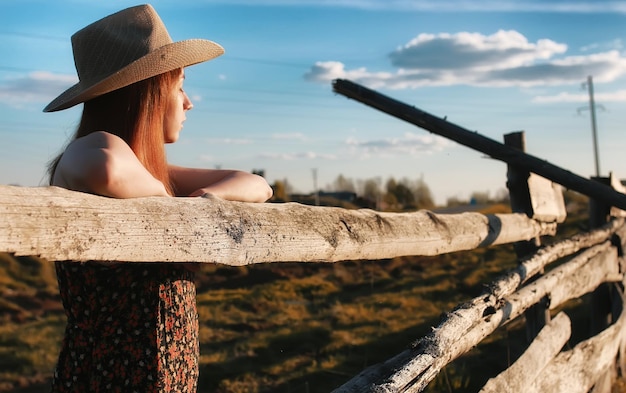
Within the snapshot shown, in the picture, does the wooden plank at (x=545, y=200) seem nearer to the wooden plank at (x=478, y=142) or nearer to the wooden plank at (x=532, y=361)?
the wooden plank at (x=478, y=142)

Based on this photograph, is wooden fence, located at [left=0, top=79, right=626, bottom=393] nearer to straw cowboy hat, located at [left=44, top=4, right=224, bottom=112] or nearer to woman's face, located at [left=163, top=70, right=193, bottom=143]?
woman's face, located at [left=163, top=70, right=193, bottom=143]

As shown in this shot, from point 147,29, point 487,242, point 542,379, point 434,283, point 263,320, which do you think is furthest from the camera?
point 434,283

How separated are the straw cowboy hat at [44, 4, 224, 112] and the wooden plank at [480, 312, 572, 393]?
1819 mm

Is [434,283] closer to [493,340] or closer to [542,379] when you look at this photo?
[493,340]

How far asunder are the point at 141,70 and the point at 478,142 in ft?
11.4

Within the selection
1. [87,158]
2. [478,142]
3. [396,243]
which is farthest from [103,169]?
[478,142]

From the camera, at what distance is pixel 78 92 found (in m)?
1.75

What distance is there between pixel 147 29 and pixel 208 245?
2.02 feet

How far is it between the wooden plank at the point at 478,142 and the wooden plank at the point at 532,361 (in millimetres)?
915

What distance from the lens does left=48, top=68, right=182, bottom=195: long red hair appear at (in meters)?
1.74

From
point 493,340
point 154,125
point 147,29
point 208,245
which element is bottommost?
point 493,340

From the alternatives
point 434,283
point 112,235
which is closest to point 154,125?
point 112,235

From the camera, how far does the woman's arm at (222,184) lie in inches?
75.3

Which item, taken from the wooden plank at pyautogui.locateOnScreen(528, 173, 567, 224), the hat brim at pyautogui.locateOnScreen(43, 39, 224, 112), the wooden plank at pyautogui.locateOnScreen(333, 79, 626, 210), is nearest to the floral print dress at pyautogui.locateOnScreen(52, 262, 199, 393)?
the hat brim at pyautogui.locateOnScreen(43, 39, 224, 112)
